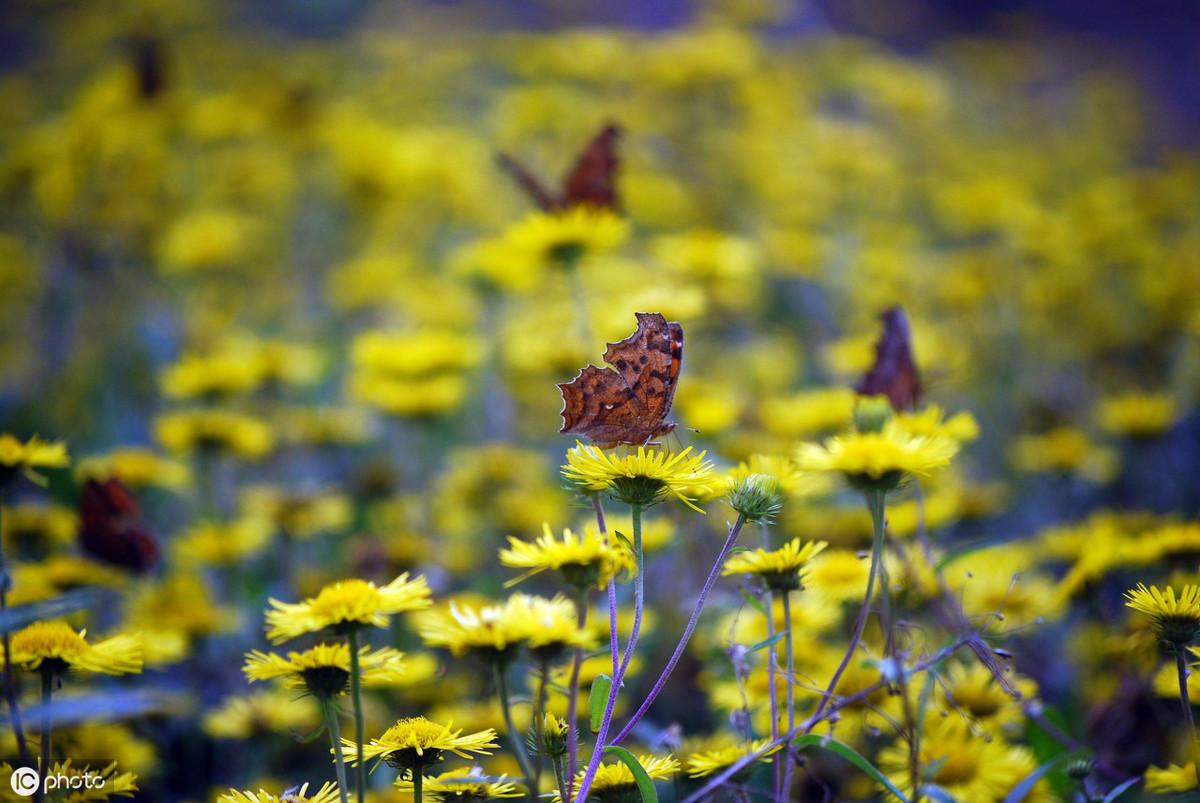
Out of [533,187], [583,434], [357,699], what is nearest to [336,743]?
[357,699]

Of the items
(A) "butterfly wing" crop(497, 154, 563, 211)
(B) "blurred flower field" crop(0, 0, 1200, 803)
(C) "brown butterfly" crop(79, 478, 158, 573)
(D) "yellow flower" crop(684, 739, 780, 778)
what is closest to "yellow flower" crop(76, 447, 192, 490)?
(B) "blurred flower field" crop(0, 0, 1200, 803)

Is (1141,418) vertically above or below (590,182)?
below

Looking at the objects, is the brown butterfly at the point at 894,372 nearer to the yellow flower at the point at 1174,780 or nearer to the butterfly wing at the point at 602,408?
the butterfly wing at the point at 602,408

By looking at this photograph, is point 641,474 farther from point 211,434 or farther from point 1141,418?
point 1141,418

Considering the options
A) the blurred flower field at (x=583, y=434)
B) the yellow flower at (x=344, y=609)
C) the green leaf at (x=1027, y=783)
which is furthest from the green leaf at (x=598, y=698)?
the green leaf at (x=1027, y=783)

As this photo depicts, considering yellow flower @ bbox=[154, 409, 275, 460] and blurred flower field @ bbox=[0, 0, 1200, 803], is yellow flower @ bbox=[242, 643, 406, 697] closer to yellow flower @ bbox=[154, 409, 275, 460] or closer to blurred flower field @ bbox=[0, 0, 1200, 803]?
blurred flower field @ bbox=[0, 0, 1200, 803]
